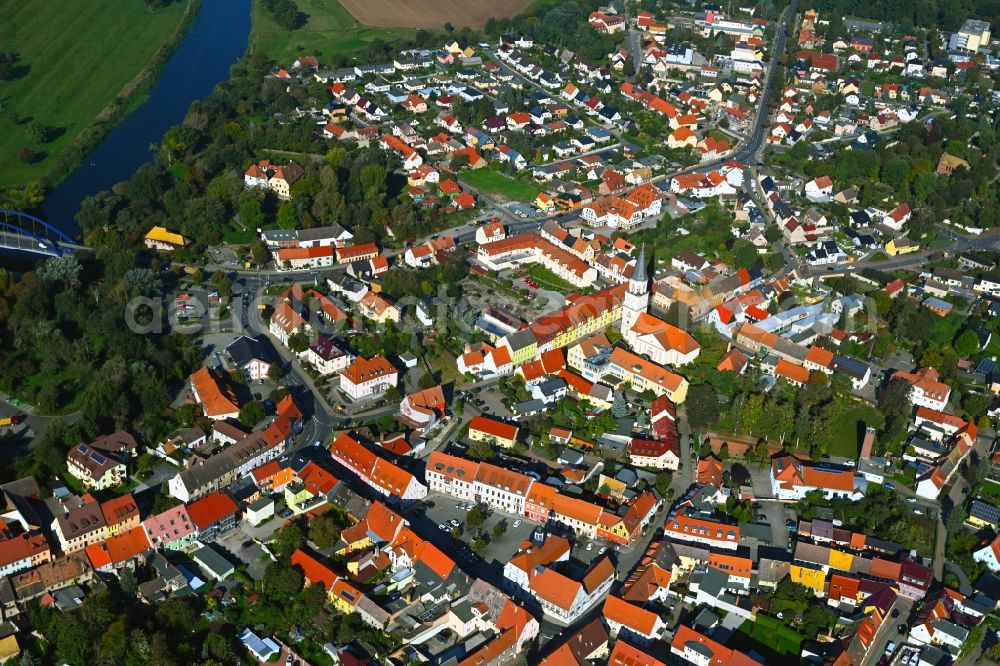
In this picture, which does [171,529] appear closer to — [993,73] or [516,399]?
[516,399]

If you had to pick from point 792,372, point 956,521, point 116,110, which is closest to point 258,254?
point 792,372

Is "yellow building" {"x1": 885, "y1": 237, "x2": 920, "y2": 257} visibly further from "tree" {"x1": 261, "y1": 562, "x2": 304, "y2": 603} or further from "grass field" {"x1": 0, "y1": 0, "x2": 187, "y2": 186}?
"grass field" {"x1": 0, "y1": 0, "x2": 187, "y2": 186}

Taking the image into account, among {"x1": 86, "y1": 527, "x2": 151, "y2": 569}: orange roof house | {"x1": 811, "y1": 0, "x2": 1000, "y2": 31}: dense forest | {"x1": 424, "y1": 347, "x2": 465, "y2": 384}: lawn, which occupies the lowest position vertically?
{"x1": 86, "y1": 527, "x2": 151, "y2": 569}: orange roof house

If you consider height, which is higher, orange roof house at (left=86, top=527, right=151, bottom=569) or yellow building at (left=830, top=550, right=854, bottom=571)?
yellow building at (left=830, top=550, right=854, bottom=571)

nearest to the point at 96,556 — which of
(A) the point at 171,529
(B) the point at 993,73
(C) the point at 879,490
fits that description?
(A) the point at 171,529

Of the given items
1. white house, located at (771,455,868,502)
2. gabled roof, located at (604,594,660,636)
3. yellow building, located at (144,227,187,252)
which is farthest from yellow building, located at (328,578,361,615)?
yellow building, located at (144,227,187,252)

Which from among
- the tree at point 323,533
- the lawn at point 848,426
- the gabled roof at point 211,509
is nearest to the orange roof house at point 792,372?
the lawn at point 848,426
